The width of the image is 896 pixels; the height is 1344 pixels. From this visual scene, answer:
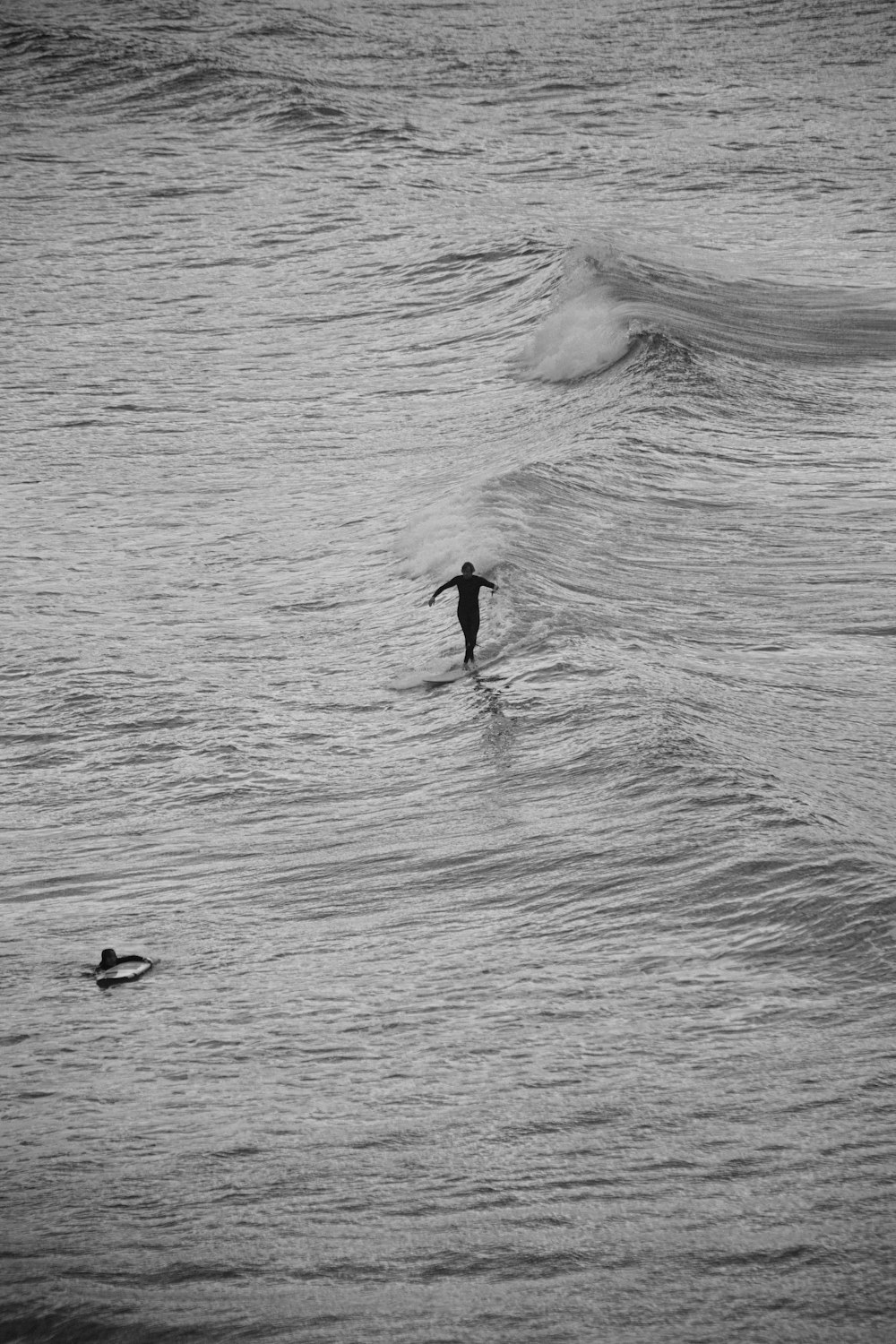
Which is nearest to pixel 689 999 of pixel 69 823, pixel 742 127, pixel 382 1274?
pixel 382 1274

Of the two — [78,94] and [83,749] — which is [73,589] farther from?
[78,94]

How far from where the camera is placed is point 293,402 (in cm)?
2434

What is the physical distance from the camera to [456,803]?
11.1 meters

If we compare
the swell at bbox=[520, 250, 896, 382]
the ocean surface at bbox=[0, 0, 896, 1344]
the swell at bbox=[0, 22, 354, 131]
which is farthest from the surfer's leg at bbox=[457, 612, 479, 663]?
the swell at bbox=[0, 22, 354, 131]

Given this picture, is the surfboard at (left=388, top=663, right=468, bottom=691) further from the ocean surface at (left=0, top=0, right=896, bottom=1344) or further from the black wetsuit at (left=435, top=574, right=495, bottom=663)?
the black wetsuit at (left=435, top=574, right=495, bottom=663)

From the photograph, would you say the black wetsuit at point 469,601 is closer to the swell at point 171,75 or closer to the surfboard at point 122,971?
the surfboard at point 122,971

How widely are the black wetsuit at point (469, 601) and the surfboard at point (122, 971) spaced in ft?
14.0

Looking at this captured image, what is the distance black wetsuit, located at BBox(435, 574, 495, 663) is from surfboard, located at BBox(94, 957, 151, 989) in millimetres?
4273

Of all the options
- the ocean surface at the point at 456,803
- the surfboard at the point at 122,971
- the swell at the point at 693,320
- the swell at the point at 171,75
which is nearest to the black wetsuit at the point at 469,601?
the ocean surface at the point at 456,803

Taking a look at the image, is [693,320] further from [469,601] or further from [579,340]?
[469,601]

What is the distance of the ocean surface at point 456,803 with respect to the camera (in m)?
7.13

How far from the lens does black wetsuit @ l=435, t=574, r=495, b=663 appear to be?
12.7 meters

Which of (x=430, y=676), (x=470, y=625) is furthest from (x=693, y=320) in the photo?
(x=470, y=625)

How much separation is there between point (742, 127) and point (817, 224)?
32.5 feet
